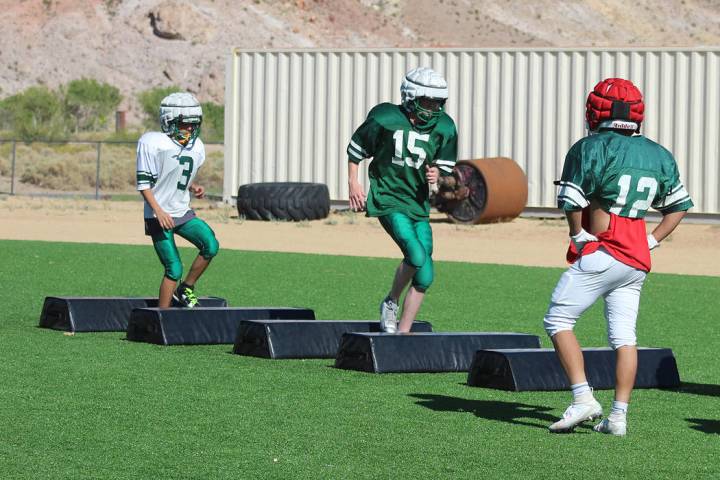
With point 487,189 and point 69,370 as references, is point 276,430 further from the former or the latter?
point 487,189

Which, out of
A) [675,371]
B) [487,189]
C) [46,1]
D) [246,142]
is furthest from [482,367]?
[46,1]

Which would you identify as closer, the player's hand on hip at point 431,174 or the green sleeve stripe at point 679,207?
the green sleeve stripe at point 679,207

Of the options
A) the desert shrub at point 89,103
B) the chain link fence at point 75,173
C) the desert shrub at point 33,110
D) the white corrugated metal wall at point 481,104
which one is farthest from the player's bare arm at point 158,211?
the desert shrub at point 89,103

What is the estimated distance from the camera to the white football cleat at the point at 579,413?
24.8 feet

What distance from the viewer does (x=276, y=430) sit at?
7.62 m

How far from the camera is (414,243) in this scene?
33.8ft

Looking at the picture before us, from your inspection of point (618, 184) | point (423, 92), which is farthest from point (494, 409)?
point (423, 92)

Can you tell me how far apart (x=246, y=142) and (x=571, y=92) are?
290 inches

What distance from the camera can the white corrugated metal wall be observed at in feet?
94.3

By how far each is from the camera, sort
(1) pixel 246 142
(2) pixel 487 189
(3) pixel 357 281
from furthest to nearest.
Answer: (1) pixel 246 142 < (2) pixel 487 189 < (3) pixel 357 281

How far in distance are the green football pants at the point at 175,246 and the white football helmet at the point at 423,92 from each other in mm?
2210

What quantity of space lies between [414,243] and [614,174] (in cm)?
302

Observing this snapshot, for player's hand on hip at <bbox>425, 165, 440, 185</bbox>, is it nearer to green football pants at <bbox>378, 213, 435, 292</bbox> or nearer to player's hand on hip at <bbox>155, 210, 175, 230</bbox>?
green football pants at <bbox>378, 213, 435, 292</bbox>

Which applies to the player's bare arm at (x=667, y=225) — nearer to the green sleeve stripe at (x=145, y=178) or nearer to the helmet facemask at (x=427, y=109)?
the helmet facemask at (x=427, y=109)
